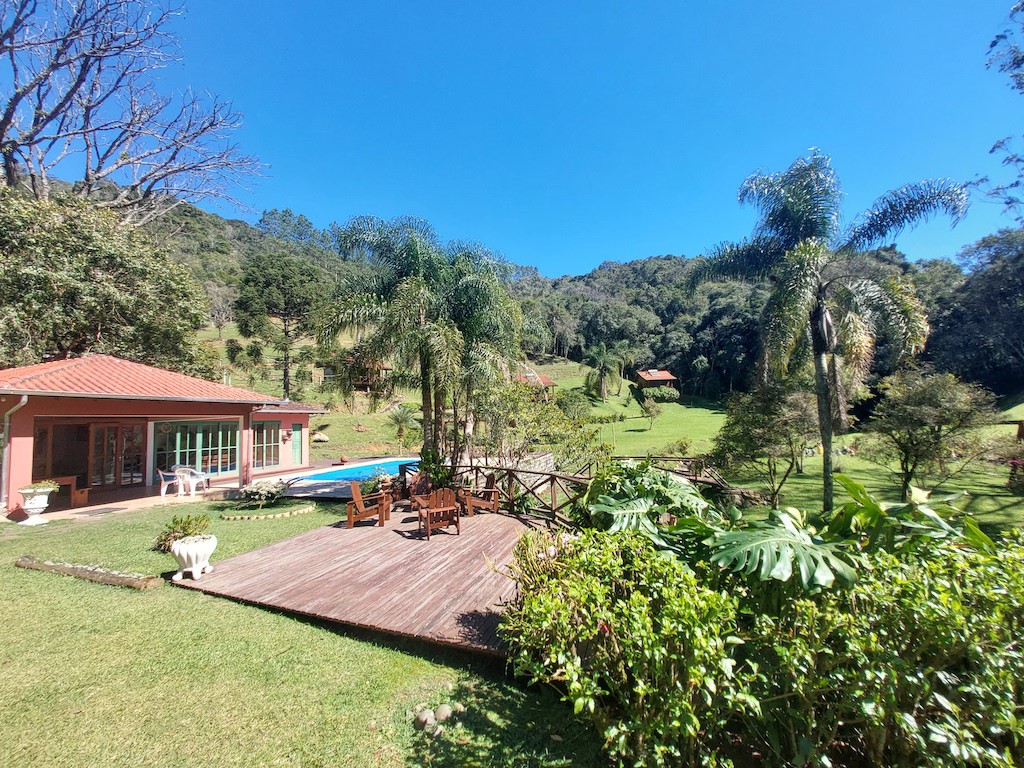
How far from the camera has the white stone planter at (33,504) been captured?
8516 mm

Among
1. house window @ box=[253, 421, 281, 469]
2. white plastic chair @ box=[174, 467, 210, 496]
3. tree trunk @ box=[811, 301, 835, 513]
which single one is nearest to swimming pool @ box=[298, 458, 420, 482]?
house window @ box=[253, 421, 281, 469]

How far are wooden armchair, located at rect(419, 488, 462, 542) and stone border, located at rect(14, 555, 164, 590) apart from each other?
345cm

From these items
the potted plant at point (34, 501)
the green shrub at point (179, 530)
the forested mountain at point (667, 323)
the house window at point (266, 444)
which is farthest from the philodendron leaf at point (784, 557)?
the forested mountain at point (667, 323)

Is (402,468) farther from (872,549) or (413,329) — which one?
(872,549)

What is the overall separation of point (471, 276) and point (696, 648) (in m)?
10.1

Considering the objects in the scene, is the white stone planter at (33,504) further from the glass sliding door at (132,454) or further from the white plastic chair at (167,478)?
the glass sliding door at (132,454)

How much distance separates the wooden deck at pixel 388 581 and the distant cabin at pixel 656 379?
4530 cm

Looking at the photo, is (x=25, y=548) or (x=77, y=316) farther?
(x=77, y=316)

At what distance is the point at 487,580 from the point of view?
205 inches

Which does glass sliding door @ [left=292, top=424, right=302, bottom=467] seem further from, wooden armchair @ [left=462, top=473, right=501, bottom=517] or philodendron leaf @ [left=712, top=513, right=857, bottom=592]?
→ philodendron leaf @ [left=712, top=513, right=857, bottom=592]

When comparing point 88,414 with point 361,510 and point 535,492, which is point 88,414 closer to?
point 361,510

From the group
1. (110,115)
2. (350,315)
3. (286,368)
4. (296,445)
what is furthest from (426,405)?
(286,368)

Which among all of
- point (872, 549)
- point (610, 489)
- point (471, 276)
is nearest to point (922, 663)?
point (872, 549)

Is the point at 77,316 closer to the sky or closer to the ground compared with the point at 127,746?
closer to the sky
